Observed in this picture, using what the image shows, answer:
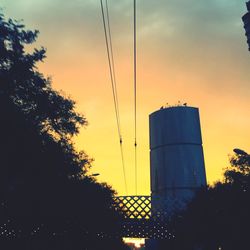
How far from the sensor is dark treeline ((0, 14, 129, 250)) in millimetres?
17234

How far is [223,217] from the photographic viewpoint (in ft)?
117

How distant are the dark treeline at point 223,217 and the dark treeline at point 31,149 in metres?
12.7

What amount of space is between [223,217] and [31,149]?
25.0 metres

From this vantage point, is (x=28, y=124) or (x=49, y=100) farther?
(x=49, y=100)

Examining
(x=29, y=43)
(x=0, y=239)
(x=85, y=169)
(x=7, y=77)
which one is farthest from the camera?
(x=85, y=169)

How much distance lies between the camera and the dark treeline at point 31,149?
17.2 metres

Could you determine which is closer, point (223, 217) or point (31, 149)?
point (31, 149)

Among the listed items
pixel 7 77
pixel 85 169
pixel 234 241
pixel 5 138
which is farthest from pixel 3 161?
pixel 234 241

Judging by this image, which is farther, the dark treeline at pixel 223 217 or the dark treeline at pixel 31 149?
the dark treeline at pixel 223 217

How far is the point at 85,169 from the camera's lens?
113 feet

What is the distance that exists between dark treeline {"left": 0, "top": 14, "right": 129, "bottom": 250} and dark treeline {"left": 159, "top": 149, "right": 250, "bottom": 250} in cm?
1270

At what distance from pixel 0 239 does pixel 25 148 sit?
48.4 feet

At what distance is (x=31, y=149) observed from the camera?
18.0m

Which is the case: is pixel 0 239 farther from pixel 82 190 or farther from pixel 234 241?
pixel 234 241
